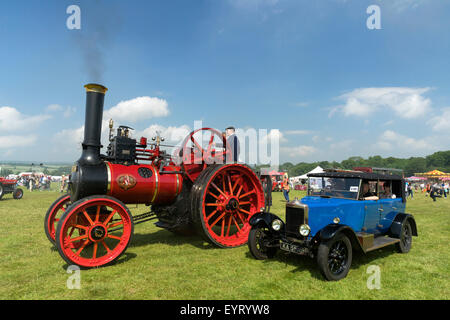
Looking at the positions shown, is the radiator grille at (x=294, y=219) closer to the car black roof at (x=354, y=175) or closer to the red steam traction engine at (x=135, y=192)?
the car black roof at (x=354, y=175)

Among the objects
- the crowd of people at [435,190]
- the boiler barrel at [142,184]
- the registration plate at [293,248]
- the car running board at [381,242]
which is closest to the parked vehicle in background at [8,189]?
the boiler barrel at [142,184]

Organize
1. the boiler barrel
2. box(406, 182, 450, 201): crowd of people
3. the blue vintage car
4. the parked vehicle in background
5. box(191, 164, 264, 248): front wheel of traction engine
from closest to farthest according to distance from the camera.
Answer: the blue vintage car
the boiler barrel
box(191, 164, 264, 248): front wheel of traction engine
the parked vehicle in background
box(406, 182, 450, 201): crowd of people

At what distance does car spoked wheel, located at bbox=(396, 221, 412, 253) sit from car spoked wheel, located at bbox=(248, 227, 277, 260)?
A: 269 centimetres

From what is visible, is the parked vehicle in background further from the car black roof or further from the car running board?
the car running board

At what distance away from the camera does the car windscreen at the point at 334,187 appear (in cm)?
528

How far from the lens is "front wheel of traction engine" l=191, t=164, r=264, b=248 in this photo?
5895 mm

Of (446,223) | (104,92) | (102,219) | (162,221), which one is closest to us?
(104,92)

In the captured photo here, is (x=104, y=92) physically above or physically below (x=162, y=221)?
above

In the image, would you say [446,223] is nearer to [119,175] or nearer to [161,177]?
[161,177]

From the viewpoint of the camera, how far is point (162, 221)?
268 inches

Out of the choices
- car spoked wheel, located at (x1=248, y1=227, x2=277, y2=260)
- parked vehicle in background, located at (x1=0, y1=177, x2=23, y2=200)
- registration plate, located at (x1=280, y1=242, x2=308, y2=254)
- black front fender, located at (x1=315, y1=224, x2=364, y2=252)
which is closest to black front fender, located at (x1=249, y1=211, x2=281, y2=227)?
car spoked wheel, located at (x1=248, y1=227, x2=277, y2=260)

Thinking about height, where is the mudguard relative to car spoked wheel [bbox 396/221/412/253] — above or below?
above
